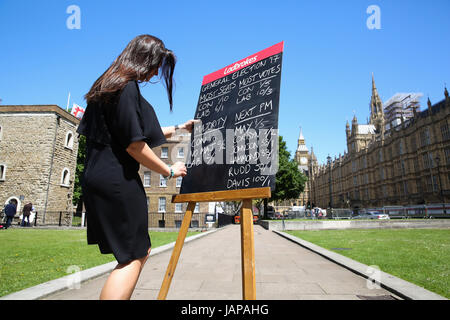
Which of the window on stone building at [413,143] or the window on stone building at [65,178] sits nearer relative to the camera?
the window on stone building at [65,178]

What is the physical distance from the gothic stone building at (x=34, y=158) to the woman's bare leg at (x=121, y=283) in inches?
966

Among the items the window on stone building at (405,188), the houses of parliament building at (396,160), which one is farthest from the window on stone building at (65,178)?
the window on stone building at (405,188)

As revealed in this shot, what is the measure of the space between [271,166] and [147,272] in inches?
149

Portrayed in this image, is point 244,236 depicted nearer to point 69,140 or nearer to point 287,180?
point 69,140

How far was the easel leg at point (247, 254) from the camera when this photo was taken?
2080mm

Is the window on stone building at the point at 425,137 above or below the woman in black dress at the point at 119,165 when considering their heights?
above

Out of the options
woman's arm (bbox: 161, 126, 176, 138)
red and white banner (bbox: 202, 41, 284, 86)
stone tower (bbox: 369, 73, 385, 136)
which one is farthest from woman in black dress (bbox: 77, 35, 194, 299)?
stone tower (bbox: 369, 73, 385, 136)

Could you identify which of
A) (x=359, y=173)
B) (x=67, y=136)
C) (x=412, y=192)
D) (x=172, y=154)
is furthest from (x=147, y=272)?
(x=359, y=173)

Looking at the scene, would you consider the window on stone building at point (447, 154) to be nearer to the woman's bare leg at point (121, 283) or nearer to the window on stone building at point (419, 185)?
the window on stone building at point (419, 185)

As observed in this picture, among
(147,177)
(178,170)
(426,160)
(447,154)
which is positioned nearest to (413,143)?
(426,160)

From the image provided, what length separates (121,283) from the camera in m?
1.50

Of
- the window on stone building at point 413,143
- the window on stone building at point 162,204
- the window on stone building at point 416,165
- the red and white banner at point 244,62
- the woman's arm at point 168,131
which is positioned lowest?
the window on stone building at point 162,204

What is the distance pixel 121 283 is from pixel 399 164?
64347 millimetres
